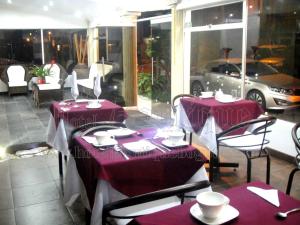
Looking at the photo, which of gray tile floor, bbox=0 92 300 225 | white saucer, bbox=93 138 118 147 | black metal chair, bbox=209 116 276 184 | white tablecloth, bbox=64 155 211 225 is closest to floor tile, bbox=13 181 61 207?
gray tile floor, bbox=0 92 300 225

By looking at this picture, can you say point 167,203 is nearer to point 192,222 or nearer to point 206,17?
point 192,222

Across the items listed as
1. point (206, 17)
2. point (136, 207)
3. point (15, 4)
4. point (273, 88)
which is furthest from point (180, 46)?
point (15, 4)

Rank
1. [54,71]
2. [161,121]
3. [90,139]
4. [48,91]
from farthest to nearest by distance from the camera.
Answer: [54,71] < [48,91] < [161,121] < [90,139]

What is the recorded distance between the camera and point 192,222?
1312mm

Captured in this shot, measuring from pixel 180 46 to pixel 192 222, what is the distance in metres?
5.01

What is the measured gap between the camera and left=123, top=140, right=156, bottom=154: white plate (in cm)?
211

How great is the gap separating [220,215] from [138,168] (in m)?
0.78

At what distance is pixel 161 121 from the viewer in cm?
656

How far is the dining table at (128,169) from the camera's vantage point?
1954 millimetres

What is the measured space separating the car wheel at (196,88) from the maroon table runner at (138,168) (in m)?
4.07

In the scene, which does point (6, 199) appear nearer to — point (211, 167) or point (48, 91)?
point (211, 167)

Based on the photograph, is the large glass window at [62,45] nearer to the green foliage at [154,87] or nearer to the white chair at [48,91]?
the white chair at [48,91]

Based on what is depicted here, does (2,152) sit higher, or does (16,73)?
(16,73)

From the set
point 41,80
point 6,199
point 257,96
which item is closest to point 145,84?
point 257,96
